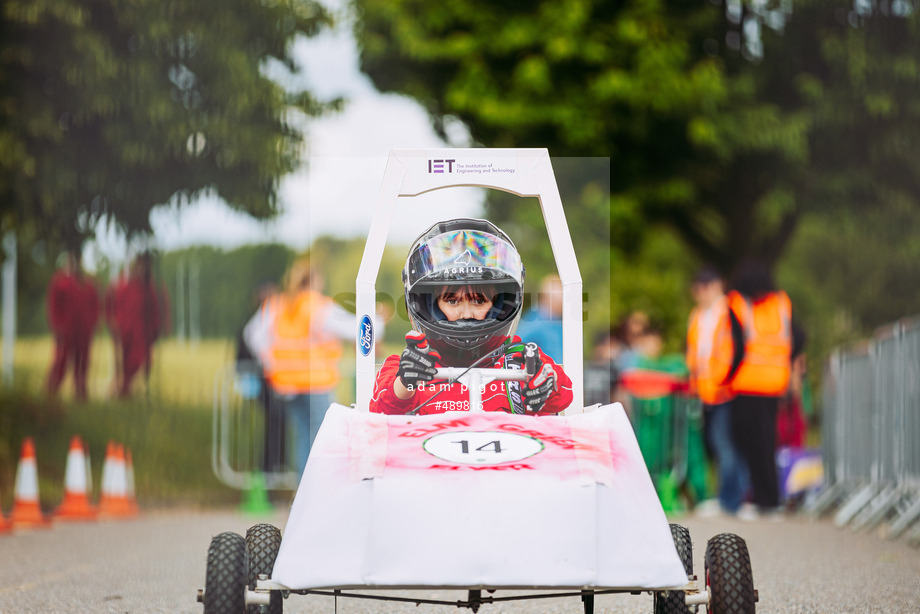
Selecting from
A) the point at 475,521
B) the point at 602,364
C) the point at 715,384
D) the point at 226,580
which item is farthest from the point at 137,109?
the point at 475,521

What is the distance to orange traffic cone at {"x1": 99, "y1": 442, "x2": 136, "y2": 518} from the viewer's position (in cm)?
1191

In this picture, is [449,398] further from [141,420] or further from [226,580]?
[141,420]

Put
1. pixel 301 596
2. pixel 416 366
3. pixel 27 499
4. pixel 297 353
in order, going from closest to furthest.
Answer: pixel 416 366, pixel 301 596, pixel 27 499, pixel 297 353

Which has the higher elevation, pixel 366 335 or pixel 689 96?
pixel 689 96

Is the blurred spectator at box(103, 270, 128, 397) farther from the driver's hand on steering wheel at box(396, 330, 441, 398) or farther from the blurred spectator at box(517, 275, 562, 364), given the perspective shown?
the driver's hand on steering wheel at box(396, 330, 441, 398)

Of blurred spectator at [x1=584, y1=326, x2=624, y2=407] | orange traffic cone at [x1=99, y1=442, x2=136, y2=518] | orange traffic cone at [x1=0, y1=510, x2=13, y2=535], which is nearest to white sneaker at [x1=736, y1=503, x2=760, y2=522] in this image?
blurred spectator at [x1=584, y1=326, x2=624, y2=407]

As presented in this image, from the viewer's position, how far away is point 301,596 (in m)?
7.76

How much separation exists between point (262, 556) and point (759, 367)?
7851 millimetres

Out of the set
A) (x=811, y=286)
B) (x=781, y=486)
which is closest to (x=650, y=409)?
(x=781, y=486)

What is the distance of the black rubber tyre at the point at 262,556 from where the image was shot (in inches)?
191

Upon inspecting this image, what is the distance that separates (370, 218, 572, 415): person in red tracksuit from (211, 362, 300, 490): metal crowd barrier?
26.2ft

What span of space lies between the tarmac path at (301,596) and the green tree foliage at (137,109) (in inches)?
160

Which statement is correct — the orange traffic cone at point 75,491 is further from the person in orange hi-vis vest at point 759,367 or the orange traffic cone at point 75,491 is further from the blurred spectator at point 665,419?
the person in orange hi-vis vest at point 759,367

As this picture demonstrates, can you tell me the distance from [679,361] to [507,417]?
911 cm
